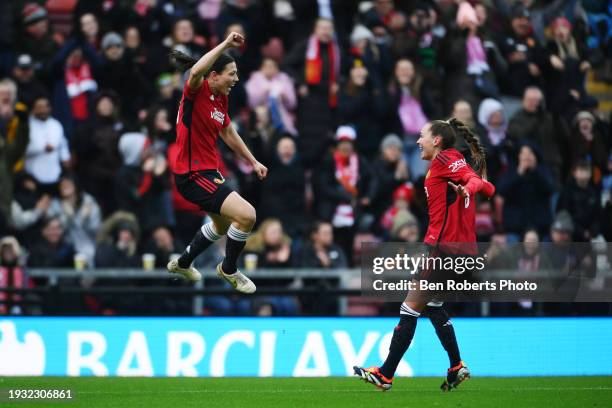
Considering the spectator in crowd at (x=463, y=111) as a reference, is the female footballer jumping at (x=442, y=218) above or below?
below

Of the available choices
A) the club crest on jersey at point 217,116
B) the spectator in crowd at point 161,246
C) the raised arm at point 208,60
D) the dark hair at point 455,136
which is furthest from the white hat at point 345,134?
the raised arm at point 208,60

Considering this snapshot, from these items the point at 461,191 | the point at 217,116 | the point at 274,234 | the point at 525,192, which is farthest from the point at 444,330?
the point at 525,192

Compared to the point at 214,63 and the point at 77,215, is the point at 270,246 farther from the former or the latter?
the point at 214,63

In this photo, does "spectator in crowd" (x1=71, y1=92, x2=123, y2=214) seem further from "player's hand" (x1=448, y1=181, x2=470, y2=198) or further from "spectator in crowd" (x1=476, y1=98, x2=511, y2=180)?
"player's hand" (x1=448, y1=181, x2=470, y2=198)

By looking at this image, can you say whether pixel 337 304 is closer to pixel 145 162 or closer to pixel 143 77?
pixel 145 162

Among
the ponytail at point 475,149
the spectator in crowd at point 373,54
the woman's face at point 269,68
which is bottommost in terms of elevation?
the ponytail at point 475,149

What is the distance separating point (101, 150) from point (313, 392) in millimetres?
6759

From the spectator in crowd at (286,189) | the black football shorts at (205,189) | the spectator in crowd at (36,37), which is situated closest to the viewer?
the black football shorts at (205,189)

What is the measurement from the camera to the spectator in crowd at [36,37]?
19.4 metres

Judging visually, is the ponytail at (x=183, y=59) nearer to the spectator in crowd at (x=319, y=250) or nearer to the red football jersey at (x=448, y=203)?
the red football jersey at (x=448, y=203)

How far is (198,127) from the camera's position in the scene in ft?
40.4

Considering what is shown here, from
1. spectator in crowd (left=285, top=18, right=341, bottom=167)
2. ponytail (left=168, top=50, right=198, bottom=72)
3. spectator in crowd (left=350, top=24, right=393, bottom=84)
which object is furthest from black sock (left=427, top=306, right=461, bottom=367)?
spectator in crowd (left=350, top=24, right=393, bottom=84)

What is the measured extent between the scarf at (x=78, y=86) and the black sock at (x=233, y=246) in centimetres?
703

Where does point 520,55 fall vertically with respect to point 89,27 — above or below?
below
